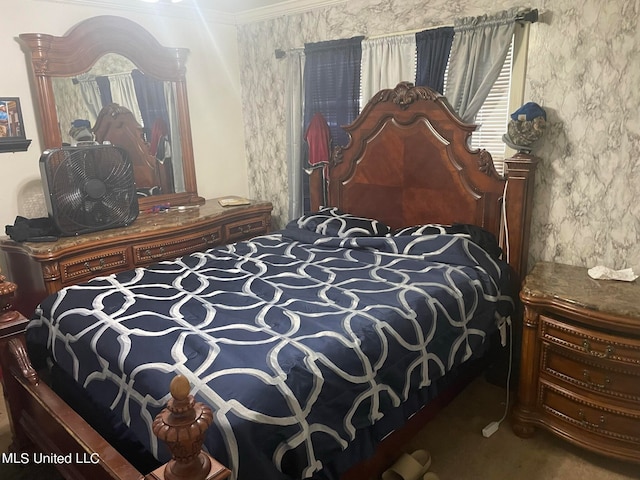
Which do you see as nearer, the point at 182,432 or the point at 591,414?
the point at 182,432

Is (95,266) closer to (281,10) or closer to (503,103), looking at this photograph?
(281,10)

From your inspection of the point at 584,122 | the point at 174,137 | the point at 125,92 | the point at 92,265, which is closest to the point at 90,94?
the point at 125,92

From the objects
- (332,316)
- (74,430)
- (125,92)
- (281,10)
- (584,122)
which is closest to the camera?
(74,430)

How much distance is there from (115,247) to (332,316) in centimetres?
164

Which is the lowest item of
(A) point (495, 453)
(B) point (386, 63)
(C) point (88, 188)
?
(A) point (495, 453)

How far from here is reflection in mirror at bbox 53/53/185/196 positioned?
3.10 m

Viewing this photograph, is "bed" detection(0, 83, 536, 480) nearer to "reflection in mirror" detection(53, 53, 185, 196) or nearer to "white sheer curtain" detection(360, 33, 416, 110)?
"white sheer curtain" detection(360, 33, 416, 110)

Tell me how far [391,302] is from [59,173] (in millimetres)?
2030

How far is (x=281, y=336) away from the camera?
1.71 metres

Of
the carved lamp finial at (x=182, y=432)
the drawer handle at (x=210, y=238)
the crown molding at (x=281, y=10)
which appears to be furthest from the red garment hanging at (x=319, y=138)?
the carved lamp finial at (x=182, y=432)

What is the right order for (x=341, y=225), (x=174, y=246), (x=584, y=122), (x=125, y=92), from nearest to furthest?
(x=584, y=122), (x=341, y=225), (x=174, y=246), (x=125, y=92)

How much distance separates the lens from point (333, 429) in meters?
1.57

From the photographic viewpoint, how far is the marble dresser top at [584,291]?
197 centimetres

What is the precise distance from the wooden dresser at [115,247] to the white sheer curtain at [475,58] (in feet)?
5.61
